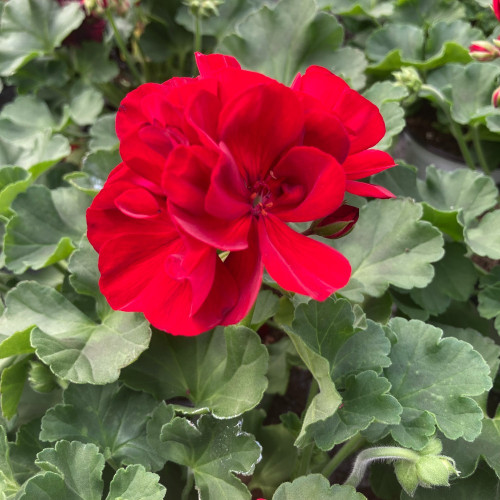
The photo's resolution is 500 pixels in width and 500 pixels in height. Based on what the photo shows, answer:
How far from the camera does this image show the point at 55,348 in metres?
0.70

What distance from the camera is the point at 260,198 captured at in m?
0.54

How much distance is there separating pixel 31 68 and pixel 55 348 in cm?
85

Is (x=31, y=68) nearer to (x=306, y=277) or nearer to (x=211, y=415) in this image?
(x=211, y=415)

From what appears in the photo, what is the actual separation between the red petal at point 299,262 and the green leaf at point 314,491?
0.25m

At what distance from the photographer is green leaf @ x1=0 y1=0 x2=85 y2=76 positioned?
130 centimetres

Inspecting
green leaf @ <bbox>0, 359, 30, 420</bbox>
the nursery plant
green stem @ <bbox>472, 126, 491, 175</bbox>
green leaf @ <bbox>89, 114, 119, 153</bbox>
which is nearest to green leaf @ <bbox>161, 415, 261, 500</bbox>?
the nursery plant

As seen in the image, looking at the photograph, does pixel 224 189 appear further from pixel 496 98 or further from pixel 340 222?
pixel 496 98

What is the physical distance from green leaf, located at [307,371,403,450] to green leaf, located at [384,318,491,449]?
0.04 m

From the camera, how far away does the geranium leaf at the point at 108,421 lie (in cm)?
73

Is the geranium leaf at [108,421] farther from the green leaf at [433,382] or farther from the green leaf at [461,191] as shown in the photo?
the green leaf at [461,191]

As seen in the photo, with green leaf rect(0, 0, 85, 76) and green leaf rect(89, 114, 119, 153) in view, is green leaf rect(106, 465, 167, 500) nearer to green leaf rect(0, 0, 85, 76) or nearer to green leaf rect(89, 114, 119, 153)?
green leaf rect(89, 114, 119, 153)

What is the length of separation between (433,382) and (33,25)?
109 cm

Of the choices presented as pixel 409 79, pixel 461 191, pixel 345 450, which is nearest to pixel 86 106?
pixel 409 79

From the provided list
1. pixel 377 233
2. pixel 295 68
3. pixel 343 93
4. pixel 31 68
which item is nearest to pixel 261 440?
pixel 377 233
